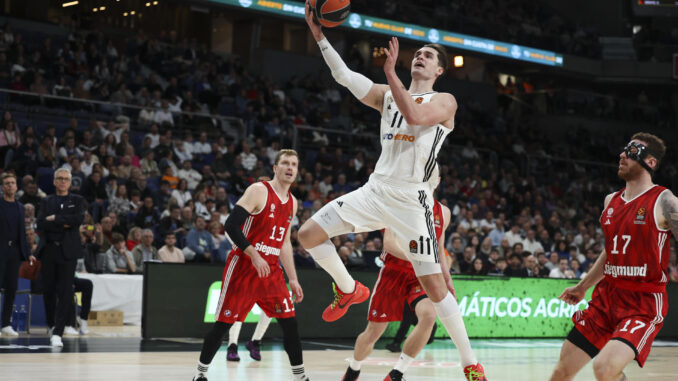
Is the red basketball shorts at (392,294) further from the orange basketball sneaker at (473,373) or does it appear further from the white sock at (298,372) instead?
the orange basketball sneaker at (473,373)

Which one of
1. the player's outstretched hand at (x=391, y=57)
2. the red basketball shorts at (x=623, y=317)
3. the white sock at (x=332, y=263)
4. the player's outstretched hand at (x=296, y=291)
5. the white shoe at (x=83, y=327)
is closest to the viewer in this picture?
the red basketball shorts at (x=623, y=317)

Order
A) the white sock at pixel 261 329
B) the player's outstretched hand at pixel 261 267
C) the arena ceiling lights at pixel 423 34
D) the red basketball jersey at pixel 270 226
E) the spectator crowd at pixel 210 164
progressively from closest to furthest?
1. the player's outstretched hand at pixel 261 267
2. the red basketball jersey at pixel 270 226
3. the white sock at pixel 261 329
4. the spectator crowd at pixel 210 164
5. the arena ceiling lights at pixel 423 34

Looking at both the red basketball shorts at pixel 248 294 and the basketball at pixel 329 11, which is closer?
the basketball at pixel 329 11

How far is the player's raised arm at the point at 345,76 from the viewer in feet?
19.2

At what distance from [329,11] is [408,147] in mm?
1085

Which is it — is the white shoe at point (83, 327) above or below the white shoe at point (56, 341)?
below

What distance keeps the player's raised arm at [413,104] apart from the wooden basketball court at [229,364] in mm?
3253

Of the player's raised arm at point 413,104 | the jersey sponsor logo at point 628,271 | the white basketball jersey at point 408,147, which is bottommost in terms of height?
the jersey sponsor logo at point 628,271

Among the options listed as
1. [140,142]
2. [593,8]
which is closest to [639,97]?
[593,8]

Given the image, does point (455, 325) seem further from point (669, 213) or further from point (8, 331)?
point (8, 331)

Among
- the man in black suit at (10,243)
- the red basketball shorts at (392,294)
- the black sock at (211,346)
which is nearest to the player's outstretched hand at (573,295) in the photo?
the red basketball shorts at (392,294)

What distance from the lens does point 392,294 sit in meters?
7.37

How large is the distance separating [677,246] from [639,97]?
36.0 feet

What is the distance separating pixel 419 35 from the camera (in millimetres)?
24172
